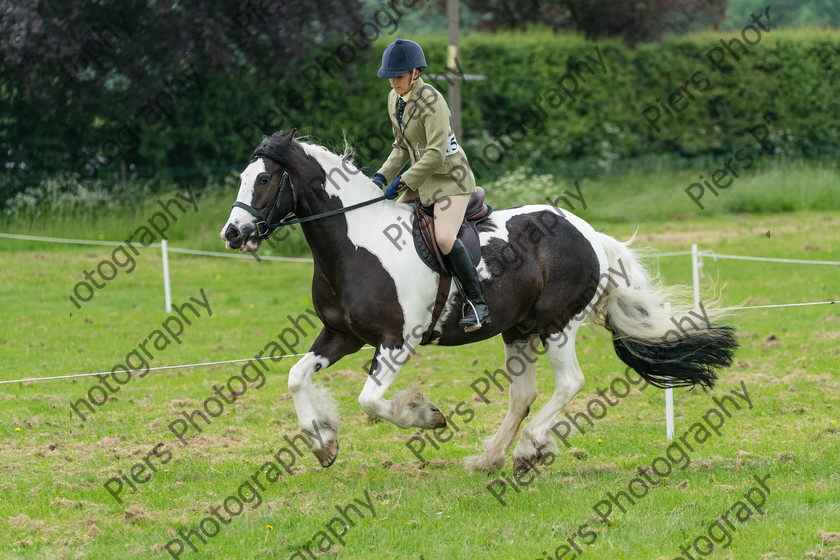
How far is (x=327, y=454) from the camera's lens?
6293 mm

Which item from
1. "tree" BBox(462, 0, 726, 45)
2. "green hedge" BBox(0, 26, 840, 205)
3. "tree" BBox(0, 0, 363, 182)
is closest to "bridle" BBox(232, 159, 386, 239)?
"tree" BBox(0, 0, 363, 182)

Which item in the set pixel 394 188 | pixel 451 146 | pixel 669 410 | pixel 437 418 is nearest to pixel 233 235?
pixel 394 188

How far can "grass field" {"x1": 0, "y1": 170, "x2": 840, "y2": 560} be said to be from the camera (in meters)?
5.25

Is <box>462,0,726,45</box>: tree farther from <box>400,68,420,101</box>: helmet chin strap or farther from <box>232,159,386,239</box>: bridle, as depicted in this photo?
<box>232,159,386,239</box>: bridle

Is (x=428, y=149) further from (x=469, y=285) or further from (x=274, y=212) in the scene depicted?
(x=274, y=212)

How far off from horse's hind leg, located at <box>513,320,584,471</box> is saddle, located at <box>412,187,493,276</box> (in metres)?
0.90

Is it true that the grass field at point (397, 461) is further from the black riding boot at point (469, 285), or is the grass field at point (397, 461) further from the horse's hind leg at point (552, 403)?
the black riding boot at point (469, 285)

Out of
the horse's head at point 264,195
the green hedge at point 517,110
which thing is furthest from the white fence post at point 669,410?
the green hedge at point 517,110

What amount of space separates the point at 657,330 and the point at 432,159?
2.17 meters

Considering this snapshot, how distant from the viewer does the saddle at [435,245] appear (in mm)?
6266

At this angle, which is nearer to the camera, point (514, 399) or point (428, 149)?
point (428, 149)

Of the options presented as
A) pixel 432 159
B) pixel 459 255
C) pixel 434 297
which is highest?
pixel 432 159

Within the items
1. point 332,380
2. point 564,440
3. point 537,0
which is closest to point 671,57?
point 537,0

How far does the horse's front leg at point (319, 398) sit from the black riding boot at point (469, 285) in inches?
31.2
